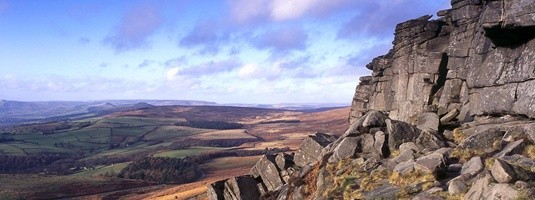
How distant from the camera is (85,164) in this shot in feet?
505

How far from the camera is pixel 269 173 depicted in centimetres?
3291

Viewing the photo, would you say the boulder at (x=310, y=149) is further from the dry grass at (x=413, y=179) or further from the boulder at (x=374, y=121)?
the dry grass at (x=413, y=179)

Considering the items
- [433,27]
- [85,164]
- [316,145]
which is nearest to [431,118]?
[316,145]

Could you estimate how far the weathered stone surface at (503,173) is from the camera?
47.3ft

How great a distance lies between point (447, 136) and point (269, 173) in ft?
44.4

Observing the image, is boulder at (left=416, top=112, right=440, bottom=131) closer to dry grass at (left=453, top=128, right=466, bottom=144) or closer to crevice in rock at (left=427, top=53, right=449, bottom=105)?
dry grass at (left=453, top=128, right=466, bottom=144)

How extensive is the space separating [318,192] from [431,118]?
896 cm

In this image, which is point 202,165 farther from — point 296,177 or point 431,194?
point 431,194

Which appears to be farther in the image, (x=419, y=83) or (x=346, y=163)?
(x=419, y=83)

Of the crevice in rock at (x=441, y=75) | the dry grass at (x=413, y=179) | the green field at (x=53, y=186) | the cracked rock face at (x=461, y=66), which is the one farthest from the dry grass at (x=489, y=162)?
the green field at (x=53, y=186)

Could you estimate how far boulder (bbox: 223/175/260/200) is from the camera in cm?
3181

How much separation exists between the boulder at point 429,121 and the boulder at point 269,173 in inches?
410

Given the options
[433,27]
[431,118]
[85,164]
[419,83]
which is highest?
[433,27]

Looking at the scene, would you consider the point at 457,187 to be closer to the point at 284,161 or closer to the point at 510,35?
the point at 510,35
